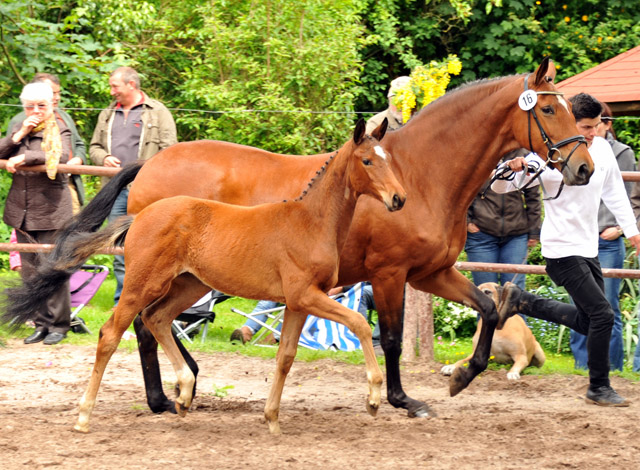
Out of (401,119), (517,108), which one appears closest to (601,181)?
(517,108)

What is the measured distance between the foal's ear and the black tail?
273 centimetres

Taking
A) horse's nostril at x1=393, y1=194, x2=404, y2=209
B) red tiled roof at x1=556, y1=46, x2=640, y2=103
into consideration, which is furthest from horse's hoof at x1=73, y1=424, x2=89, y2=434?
red tiled roof at x1=556, y1=46, x2=640, y2=103

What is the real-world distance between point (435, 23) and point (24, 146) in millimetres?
7758

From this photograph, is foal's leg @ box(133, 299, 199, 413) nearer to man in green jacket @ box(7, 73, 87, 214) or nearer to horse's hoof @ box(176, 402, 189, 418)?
horse's hoof @ box(176, 402, 189, 418)

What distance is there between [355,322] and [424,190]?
1.24m

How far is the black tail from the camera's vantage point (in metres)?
5.63

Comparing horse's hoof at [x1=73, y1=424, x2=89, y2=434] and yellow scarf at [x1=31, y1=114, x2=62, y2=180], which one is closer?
horse's hoof at [x1=73, y1=424, x2=89, y2=434]

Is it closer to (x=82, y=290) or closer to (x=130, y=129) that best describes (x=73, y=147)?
(x=130, y=129)

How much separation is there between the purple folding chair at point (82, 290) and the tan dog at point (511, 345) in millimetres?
3301

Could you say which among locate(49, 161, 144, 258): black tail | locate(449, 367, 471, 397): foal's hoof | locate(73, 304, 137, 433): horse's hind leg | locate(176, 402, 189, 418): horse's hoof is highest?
locate(49, 161, 144, 258): black tail

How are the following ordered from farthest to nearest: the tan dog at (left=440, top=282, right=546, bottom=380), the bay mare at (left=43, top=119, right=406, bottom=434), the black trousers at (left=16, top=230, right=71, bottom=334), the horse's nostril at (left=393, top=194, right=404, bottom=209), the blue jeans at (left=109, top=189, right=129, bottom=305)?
the blue jeans at (left=109, top=189, right=129, bottom=305), the black trousers at (left=16, top=230, right=71, bottom=334), the tan dog at (left=440, top=282, right=546, bottom=380), the bay mare at (left=43, top=119, right=406, bottom=434), the horse's nostril at (left=393, top=194, right=404, bottom=209)

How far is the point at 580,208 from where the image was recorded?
572 cm

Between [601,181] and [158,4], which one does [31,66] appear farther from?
[601,181]

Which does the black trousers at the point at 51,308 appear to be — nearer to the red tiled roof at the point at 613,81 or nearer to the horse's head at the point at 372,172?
the horse's head at the point at 372,172
